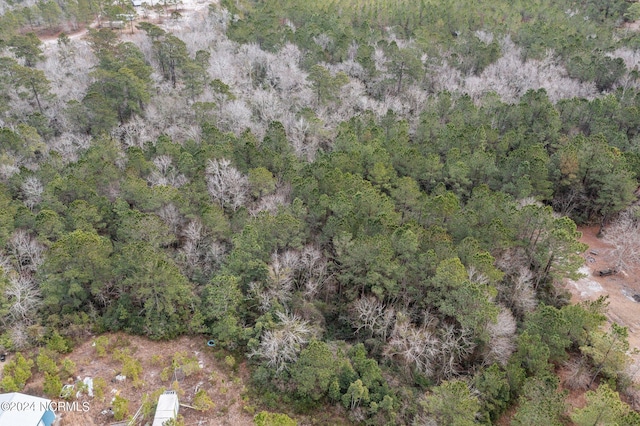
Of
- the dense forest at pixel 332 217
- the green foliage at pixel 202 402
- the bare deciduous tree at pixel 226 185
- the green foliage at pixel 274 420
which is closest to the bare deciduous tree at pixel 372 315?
the dense forest at pixel 332 217

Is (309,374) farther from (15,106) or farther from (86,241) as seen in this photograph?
(15,106)

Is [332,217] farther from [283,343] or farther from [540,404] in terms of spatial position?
[540,404]

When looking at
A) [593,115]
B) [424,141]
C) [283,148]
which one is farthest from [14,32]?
→ [593,115]

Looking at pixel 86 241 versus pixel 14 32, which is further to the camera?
pixel 14 32

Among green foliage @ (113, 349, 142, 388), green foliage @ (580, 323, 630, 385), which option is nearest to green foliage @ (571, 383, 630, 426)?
green foliage @ (580, 323, 630, 385)

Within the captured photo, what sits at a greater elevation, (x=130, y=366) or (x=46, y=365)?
(x=46, y=365)

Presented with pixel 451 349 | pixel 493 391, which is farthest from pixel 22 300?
pixel 493 391
